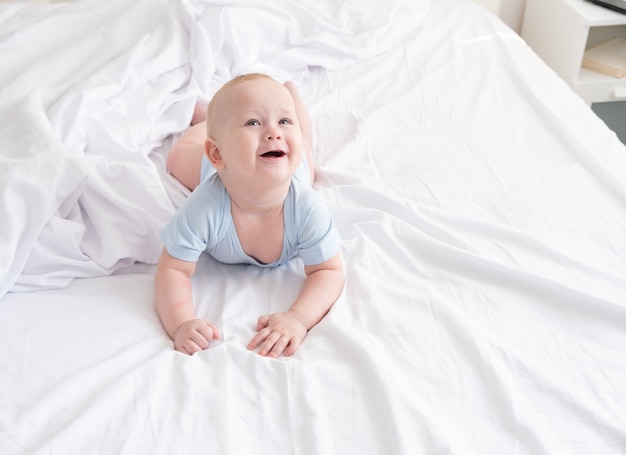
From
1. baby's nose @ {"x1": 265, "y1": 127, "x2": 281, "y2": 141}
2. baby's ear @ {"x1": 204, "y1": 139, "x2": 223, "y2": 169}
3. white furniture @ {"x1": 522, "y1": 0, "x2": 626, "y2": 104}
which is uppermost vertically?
baby's nose @ {"x1": 265, "y1": 127, "x2": 281, "y2": 141}

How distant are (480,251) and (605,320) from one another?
8.3 inches

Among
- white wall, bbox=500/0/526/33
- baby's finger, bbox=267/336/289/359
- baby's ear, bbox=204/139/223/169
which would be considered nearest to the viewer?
baby's finger, bbox=267/336/289/359

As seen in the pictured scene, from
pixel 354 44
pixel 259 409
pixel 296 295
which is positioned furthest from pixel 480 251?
pixel 354 44

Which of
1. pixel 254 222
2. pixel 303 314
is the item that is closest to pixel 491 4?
pixel 254 222

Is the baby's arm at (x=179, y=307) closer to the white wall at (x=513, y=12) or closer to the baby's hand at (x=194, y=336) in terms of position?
the baby's hand at (x=194, y=336)

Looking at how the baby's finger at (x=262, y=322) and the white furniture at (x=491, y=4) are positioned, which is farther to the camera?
the white furniture at (x=491, y=4)

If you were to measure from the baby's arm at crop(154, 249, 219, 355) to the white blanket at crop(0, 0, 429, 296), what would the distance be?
98mm

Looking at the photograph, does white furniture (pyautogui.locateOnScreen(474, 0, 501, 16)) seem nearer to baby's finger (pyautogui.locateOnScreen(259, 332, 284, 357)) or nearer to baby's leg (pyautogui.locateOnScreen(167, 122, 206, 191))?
baby's leg (pyautogui.locateOnScreen(167, 122, 206, 191))

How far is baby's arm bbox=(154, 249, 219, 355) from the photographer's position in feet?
3.09

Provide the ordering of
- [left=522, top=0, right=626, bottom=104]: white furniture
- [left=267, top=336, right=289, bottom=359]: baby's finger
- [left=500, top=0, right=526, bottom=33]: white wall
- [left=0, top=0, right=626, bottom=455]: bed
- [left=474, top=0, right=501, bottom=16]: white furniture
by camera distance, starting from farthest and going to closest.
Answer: [left=500, top=0, right=526, bottom=33]: white wall
[left=474, top=0, right=501, bottom=16]: white furniture
[left=522, top=0, right=626, bottom=104]: white furniture
[left=267, top=336, right=289, bottom=359]: baby's finger
[left=0, top=0, right=626, bottom=455]: bed

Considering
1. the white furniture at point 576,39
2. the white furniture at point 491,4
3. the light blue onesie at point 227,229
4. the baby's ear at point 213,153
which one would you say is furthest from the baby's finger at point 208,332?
the white furniture at point 491,4

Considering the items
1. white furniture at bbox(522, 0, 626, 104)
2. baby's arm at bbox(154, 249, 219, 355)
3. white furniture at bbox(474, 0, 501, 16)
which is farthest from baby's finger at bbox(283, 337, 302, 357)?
white furniture at bbox(474, 0, 501, 16)

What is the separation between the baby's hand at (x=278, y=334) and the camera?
3.06ft

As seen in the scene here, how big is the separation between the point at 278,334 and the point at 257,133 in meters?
0.29
